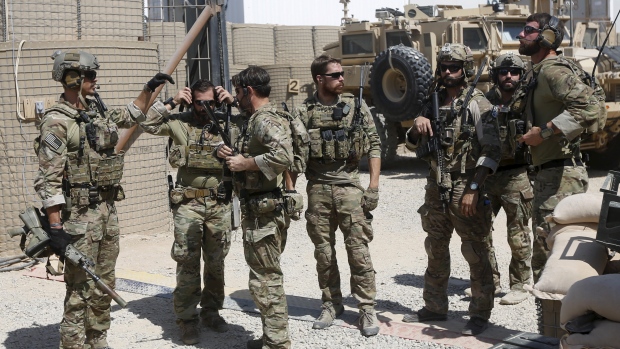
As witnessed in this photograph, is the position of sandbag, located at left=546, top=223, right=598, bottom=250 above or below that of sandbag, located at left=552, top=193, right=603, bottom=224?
below

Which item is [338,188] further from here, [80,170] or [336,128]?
[80,170]

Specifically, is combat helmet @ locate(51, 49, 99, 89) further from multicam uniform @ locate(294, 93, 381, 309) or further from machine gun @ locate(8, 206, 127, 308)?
multicam uniform @ locate(294, 93, 381, 309)

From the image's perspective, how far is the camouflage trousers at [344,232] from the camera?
5.81m

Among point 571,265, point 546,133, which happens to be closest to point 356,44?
point 546,133

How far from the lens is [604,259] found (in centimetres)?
405

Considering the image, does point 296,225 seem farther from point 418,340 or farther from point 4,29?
point 418,340

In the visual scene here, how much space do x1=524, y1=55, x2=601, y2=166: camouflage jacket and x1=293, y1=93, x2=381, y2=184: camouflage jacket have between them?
107 cm

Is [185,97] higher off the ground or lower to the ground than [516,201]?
higher

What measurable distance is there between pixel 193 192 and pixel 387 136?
9460 millimetres

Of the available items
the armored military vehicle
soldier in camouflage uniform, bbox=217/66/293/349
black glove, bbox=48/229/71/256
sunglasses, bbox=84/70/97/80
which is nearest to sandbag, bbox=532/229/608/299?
soldier in camouflage uniform, bbox=217/66/293/349

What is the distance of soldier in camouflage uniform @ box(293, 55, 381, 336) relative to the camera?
581 cm

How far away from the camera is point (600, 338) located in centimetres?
354

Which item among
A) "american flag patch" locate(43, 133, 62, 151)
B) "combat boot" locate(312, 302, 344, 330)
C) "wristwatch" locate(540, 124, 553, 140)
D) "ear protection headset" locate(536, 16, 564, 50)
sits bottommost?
"combat boot" locate(312, 302, 344, 330)

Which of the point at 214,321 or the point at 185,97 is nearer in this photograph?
the point at 185,97
